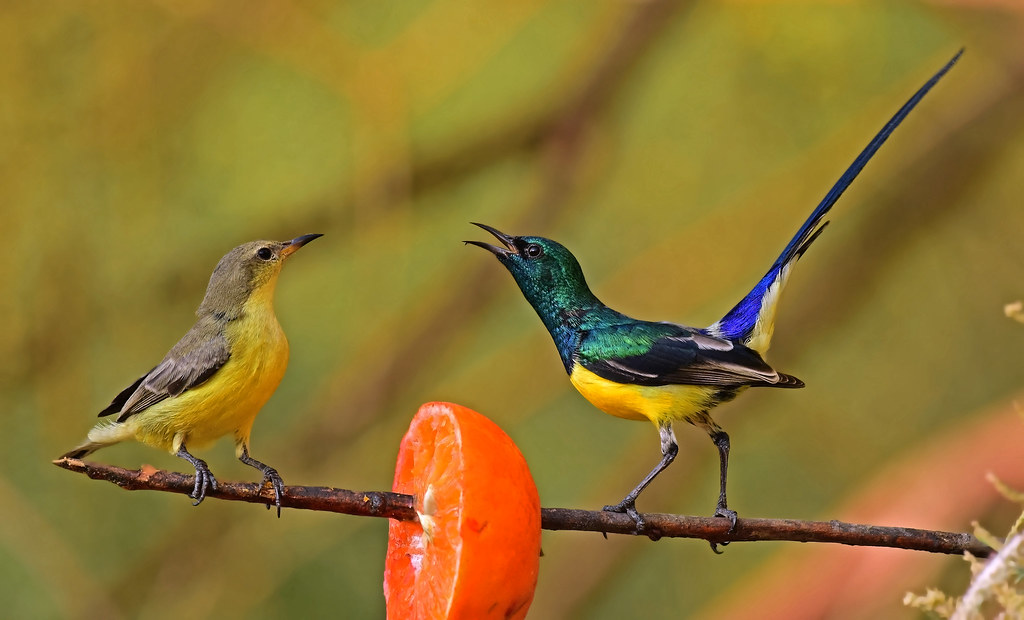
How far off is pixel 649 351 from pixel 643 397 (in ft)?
0.12

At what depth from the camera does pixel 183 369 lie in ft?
2.45

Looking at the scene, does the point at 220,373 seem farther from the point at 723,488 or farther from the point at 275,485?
the point at 723,488

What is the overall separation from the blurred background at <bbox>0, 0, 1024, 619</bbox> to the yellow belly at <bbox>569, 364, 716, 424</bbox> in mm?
767

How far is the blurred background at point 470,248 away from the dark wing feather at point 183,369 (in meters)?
0.78

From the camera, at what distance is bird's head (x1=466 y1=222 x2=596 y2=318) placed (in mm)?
806

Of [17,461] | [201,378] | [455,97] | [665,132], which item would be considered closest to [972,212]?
[665,132]

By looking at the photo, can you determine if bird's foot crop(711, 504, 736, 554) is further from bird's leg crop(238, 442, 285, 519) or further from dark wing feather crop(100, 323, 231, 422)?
dark wing feather crop(100, 323, 231, 422)

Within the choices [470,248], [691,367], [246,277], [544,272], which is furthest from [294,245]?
[470,248]

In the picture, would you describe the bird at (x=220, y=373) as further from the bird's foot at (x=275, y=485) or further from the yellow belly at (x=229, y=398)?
the bird's foot at (x=275, y=485)

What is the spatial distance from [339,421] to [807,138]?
3.35 feet

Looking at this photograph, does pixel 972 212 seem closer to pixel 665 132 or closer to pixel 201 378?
pixel 665 132

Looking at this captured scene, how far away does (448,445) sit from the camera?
1.88 ft

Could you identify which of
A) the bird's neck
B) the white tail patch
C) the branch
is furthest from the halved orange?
the white tail patch

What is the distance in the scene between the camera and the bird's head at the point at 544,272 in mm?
806
